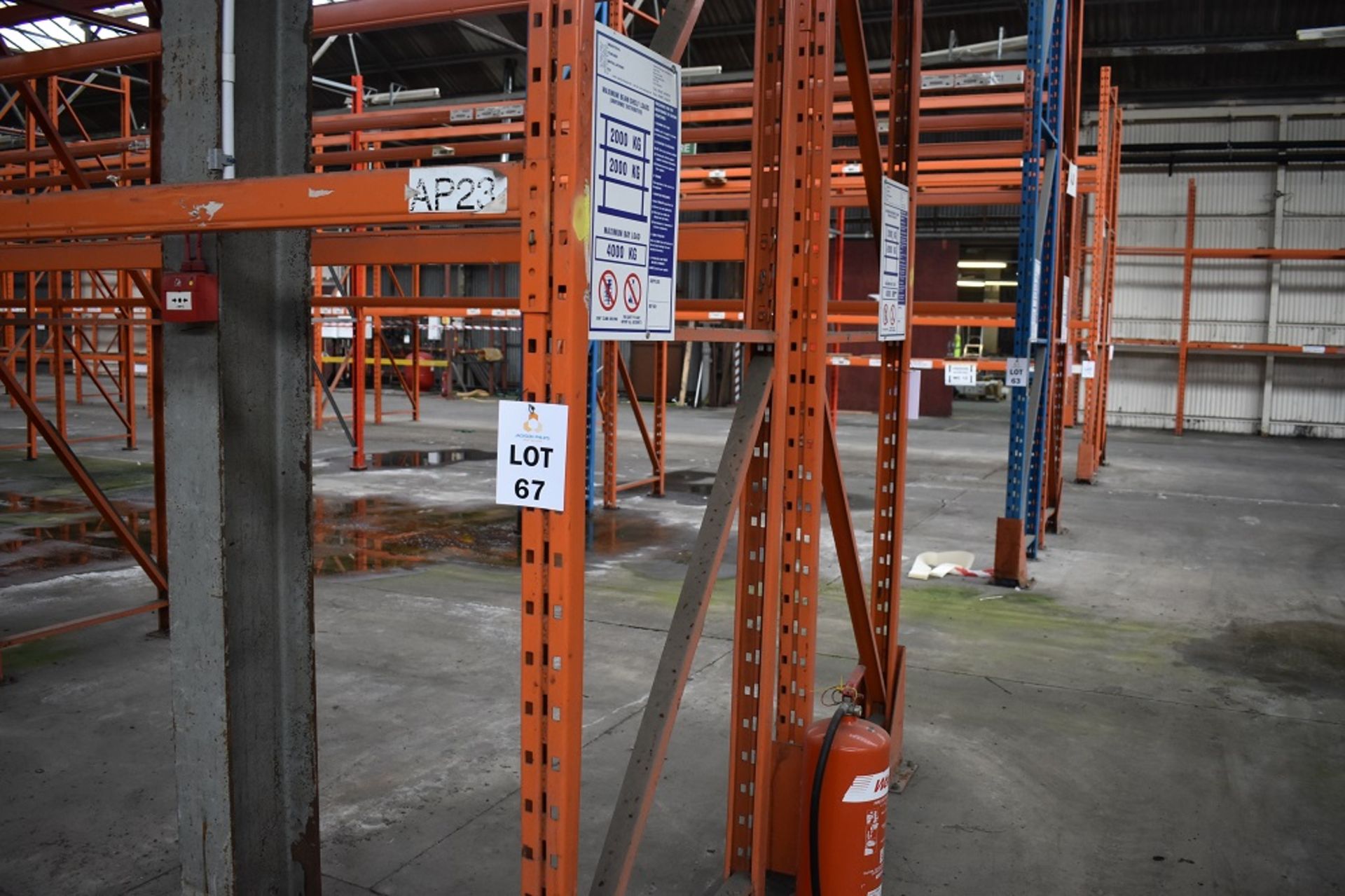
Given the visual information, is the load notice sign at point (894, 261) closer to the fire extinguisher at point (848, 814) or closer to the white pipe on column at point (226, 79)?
the fire extinguisher at point (848, 814)

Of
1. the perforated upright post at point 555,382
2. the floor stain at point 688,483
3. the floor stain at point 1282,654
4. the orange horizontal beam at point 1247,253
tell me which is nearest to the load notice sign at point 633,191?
the perforated upright post at point 555,382

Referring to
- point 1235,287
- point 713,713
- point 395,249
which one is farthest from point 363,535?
point 1235,287

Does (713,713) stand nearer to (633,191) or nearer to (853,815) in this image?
(853,815)

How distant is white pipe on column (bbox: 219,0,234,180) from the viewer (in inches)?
106

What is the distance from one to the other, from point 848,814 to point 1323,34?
18.9m

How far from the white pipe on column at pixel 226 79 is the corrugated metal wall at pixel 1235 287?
73.1 feet

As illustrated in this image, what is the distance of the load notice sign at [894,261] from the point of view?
13.8 ft

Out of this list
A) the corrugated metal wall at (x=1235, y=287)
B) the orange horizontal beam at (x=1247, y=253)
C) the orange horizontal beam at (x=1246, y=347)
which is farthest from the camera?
the corrugated metal wall at (x=1235, y=287)

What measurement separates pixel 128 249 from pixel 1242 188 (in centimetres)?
2231

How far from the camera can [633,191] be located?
8.01 feet

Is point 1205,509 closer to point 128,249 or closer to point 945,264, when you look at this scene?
point 128,249

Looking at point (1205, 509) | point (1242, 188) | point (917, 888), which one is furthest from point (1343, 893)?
point (1242, 188)

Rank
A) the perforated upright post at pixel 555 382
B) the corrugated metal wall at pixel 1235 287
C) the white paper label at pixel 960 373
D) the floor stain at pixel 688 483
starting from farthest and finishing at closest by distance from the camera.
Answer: the corrugated metal wall at pixel 1235 287 → the floor stain at pixel 688 483 → the white paper label at pixel 960 373 → the perforated upright post at pixel 555 382

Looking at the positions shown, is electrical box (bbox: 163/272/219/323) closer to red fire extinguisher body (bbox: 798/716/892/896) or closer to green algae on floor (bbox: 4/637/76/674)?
red fire extinguisher body (bbox: 798/716/892/896)
